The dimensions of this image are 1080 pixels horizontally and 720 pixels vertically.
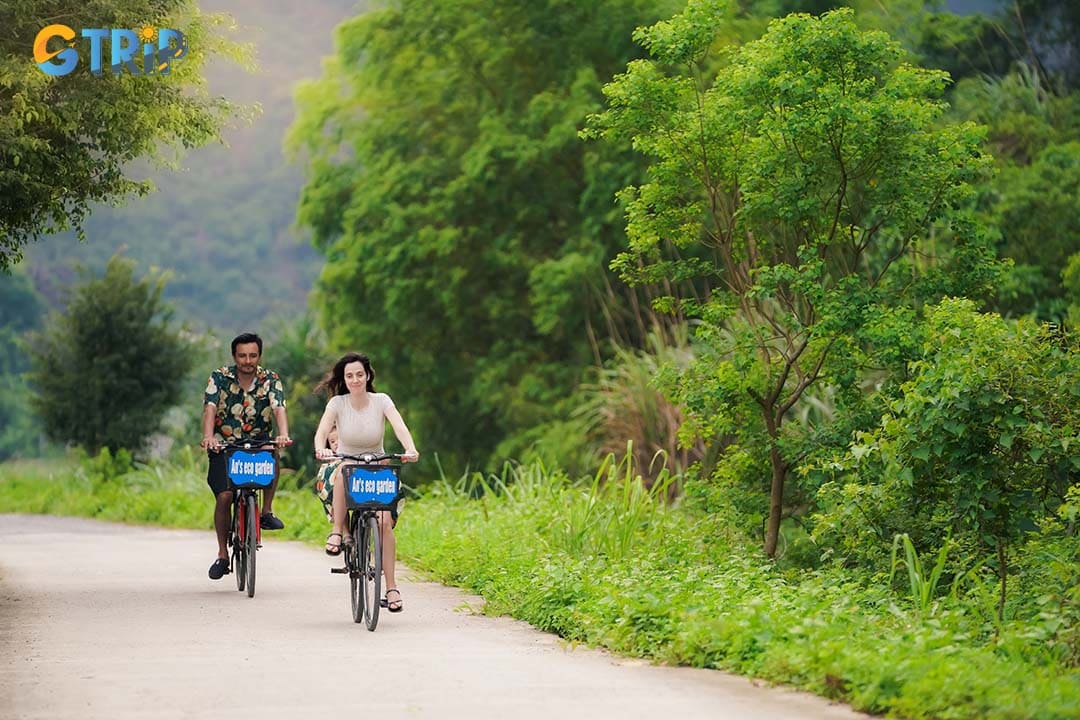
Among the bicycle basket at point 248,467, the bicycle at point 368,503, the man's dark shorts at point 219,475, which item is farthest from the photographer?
the man's dark shorts at point 219,475

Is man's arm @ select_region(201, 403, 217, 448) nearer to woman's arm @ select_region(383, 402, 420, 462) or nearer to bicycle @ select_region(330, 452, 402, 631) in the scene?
woman's arm @ select_region(383, 402, 420, 462)

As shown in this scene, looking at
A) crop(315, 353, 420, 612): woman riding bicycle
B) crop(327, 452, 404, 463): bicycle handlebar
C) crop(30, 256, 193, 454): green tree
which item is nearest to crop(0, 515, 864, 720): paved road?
crop(315, 353, 420, 612): woman riding bicycle

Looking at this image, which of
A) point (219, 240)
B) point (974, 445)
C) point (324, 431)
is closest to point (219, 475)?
point (324, 431)

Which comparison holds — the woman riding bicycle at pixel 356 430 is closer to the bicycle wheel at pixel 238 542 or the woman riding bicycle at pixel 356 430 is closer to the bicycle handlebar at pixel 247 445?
the bicycle handlebar at pixel 247 445

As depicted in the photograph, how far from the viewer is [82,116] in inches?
603

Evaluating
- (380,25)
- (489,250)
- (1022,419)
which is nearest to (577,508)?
(1022,419)

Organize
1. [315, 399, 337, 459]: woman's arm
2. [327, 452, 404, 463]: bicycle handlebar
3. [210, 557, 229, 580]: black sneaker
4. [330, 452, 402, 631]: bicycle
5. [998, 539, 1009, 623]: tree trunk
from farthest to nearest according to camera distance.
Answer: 1. [210, 557, 229, 580]: black sneaker
2. [315, 399, 337, 459]: woman's arm
3. [327, 452, 404, 463]: bicycle handlebar
4. [330, 452, 402, 631]: bicycle
5. [998, 539, 1009, 623]: tree trunk

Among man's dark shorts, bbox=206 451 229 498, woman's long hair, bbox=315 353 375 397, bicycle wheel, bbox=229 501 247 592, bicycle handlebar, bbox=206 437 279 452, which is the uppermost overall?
woman's long hair, bbox=315 353 375 397

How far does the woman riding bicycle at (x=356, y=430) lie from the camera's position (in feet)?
39.9

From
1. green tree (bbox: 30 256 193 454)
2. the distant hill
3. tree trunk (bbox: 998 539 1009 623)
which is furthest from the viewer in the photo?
the distant hill

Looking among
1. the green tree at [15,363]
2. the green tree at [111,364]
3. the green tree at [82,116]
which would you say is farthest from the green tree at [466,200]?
the green tree at [15,363]

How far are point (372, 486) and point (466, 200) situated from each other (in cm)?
2639

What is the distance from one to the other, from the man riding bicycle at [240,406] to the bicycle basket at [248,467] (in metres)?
0.26

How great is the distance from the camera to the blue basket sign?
12.0 meters
